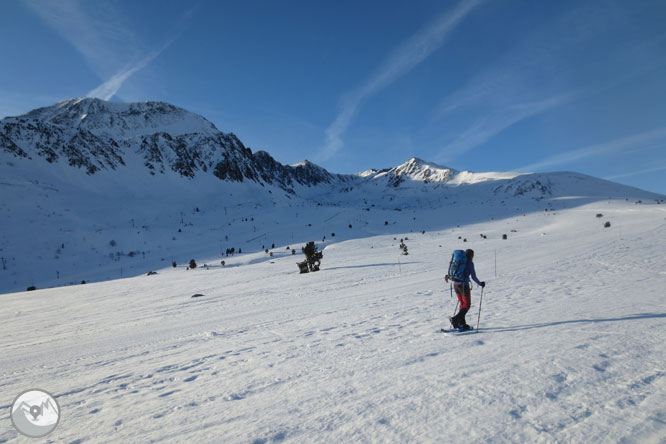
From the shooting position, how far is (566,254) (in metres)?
15.7

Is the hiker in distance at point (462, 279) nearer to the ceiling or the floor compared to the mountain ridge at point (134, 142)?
nearer to the floor

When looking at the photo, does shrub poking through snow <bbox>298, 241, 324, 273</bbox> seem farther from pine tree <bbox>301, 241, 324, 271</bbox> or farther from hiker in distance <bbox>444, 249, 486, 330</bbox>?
hiker in distance <bbox>444, 249, 486, 330</bbox>

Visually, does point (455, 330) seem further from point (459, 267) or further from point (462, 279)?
point (459, 267)

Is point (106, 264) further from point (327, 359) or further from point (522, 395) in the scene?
point (522, 395)

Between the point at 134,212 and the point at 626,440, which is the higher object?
the point at 134,212

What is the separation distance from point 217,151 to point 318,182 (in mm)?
105990

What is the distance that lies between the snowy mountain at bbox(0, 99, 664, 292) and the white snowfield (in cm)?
2223

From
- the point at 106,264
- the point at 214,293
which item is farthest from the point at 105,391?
the point at 106,264

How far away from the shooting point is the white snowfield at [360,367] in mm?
3119

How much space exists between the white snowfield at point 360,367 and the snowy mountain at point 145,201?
22226mm

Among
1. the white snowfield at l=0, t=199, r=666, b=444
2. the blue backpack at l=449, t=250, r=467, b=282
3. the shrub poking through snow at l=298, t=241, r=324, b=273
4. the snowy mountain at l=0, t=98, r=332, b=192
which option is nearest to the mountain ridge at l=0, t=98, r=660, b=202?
the snowy mountain at l=0, t=98, r=332, b=192

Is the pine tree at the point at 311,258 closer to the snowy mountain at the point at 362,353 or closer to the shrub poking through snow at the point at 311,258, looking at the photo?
the shrub poking through snow at the point at 311,258

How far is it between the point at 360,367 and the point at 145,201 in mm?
60239

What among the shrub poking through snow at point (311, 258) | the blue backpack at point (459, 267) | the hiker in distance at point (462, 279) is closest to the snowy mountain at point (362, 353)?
the hiker in distance at point (462, 279)
